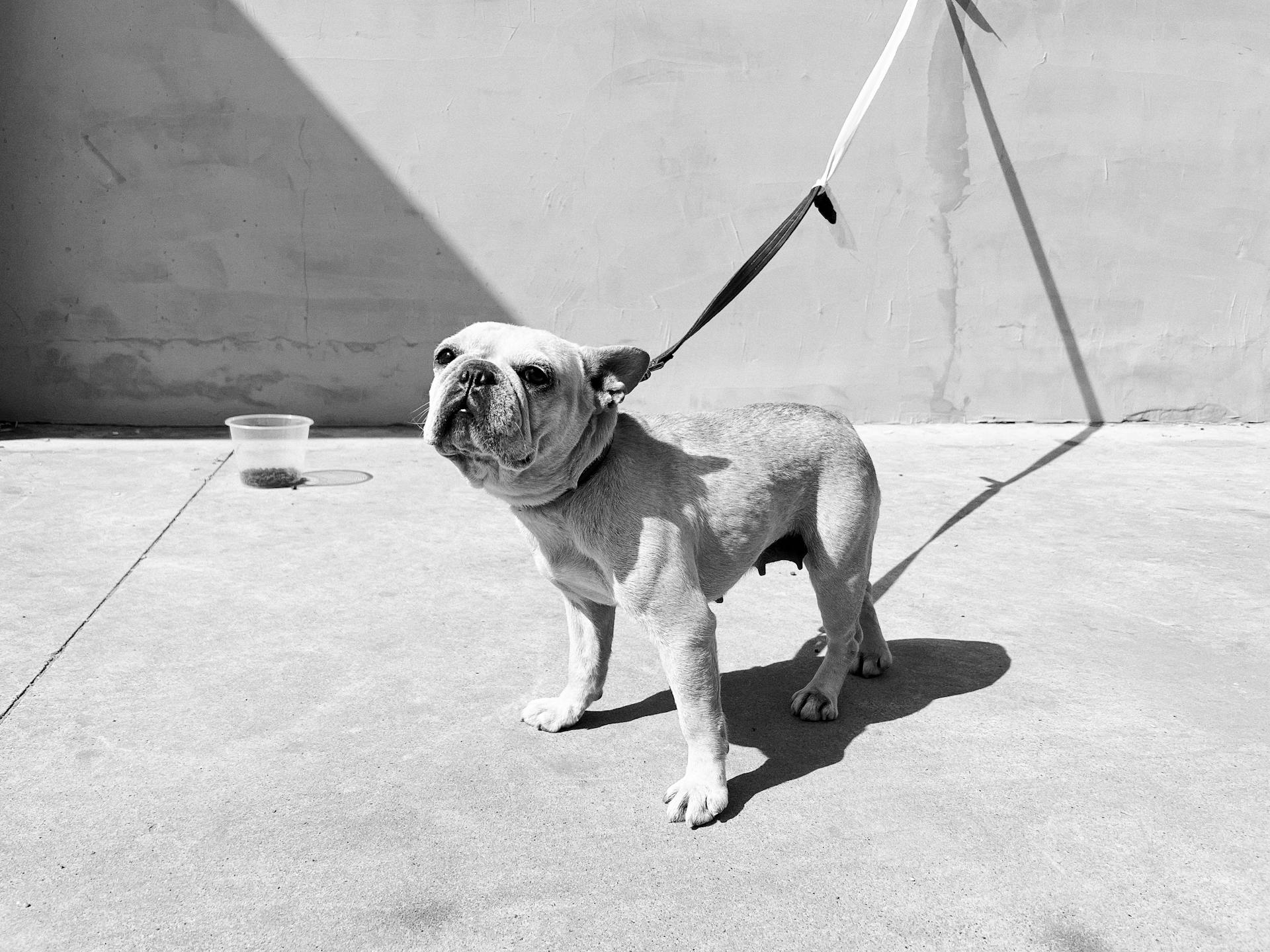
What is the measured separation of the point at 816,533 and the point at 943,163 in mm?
5142

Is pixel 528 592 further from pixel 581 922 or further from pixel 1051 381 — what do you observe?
pixel 1051 381

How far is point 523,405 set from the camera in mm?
2604

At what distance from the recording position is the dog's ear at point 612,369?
2.83m

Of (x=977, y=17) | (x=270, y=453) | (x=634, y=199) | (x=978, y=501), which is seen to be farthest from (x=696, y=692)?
(x=977, y=17)

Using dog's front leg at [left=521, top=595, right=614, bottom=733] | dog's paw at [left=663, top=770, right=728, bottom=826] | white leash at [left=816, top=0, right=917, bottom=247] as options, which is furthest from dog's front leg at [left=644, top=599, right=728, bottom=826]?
white leash at [left=816, top=0, right=917, bottom=247]

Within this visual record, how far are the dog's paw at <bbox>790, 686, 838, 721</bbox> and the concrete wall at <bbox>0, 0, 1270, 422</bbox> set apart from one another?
4493 mm

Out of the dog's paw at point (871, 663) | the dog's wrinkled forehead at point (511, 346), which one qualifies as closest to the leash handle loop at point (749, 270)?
the dog's wrinkled forehead at point (511, 346)

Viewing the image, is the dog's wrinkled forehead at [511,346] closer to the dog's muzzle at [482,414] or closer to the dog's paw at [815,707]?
the dog's muzzle at [482,414]

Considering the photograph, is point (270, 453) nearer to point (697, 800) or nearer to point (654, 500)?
point (654, 500)

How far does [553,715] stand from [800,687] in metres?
0.88

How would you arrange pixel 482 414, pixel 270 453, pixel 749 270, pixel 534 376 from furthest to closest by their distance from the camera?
pixel 270 453
pixel 749 270
pixel 534 376
pixel 482 414

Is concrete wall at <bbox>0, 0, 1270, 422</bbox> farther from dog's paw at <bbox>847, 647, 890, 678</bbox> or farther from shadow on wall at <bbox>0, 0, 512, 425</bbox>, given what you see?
dog's paw at <bbox>847, 647, 890, 678</bbox>

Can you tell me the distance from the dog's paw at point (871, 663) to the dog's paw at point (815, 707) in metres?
0.35

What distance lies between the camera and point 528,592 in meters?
4.43
